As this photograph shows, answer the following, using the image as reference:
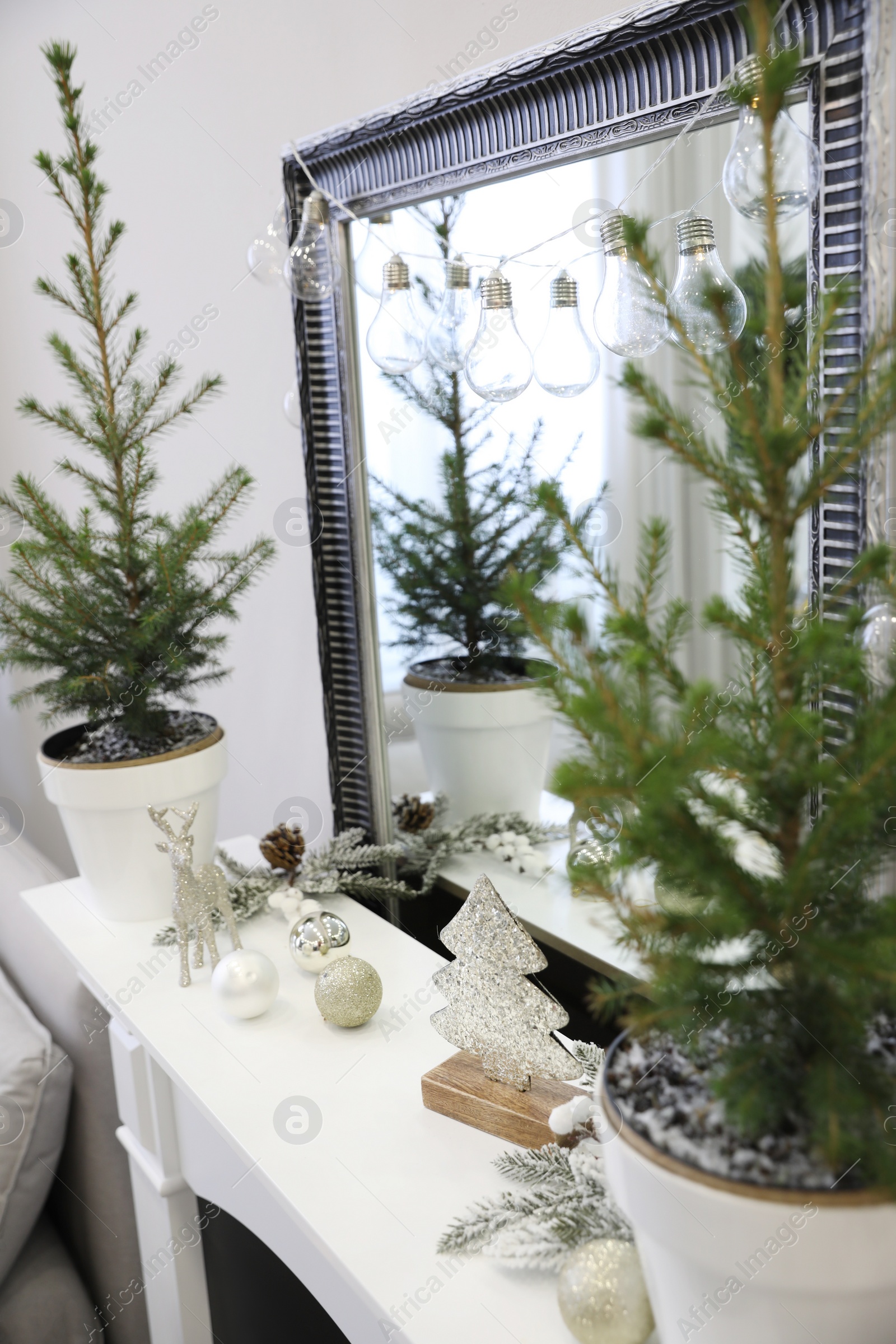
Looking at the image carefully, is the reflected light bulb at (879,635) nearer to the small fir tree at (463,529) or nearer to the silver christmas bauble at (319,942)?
the small fir tree at (463,529)

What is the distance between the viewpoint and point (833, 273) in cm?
66

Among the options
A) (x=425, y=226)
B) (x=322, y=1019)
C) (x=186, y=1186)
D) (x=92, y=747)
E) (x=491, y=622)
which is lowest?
(x=186, y=1186)

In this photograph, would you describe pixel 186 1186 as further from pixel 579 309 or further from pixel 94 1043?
pixel 579 309

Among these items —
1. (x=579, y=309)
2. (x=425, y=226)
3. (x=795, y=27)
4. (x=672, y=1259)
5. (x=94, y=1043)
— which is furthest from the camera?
(x=94, y=1043)

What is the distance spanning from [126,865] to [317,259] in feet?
2.30

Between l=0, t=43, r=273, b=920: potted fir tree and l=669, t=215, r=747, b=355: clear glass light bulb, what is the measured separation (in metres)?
0.58

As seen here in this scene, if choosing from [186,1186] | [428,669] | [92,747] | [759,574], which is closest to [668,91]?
[759,574]

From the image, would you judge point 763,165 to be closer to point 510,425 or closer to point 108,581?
point 510,425

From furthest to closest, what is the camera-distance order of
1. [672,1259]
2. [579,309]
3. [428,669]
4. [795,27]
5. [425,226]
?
[428,669], [425,226], [579,309], [795,27], [672,1259]

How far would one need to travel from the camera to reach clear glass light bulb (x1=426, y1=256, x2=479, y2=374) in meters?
0.98

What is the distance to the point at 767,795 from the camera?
0.48 metres

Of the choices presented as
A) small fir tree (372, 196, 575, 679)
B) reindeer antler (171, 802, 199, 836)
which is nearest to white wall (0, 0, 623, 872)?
A: small fir tree (372, 196, 575, 679)

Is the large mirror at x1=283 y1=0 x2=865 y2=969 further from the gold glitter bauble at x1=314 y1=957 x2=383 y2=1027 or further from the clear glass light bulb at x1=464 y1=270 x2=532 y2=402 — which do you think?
the gold glitter bauble at x1=314 y1=957 x2=383 y2=1027

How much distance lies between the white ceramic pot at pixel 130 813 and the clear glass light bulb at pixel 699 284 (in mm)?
708
